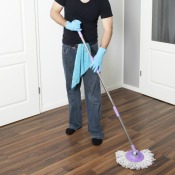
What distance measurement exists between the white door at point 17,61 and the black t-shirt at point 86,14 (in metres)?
0.57

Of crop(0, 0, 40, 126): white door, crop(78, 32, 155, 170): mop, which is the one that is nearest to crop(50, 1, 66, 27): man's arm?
crop(78, 32, 155, 170): mop

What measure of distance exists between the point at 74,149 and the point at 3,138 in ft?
2.17

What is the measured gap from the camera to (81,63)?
99.6 inches

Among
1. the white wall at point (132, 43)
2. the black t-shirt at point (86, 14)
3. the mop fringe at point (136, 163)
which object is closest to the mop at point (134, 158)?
the mop fringe at point (136, 163)

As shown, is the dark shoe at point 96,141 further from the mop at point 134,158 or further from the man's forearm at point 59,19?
the man's forearm at point 59,19

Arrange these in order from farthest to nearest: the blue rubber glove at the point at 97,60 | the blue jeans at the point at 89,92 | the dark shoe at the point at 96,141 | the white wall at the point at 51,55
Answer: the white wall at the point at 51,55 < the dark shoe at the point at 96,141 < the blue jeans at the point at 89,92 < the blue rubber glove at the point at 97,60

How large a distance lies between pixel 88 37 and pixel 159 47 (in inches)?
49.7

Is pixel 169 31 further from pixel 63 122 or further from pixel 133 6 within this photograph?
pixel 63 122

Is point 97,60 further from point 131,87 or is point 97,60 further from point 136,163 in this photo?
point 131,87

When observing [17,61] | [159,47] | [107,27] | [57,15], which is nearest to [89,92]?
[107,27]

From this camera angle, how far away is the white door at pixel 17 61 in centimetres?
288

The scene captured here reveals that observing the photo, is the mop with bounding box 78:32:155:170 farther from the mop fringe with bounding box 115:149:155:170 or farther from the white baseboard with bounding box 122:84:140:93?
the white baseboard with bounding box 122:84:140:93

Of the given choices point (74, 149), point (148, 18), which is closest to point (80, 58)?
point (74, 149)

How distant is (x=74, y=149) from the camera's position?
2615mm
